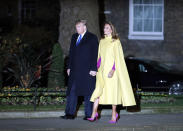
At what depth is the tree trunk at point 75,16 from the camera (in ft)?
54.4

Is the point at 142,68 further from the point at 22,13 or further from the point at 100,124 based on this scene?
the point at 22,13

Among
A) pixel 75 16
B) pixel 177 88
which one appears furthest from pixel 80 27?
pixel 75 16

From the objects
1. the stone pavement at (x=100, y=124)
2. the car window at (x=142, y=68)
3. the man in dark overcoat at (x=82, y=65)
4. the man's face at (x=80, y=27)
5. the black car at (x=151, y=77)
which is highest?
the man's face at (x=80, y=27)

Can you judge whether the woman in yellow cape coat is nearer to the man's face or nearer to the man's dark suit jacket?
the man's dark suit jacket

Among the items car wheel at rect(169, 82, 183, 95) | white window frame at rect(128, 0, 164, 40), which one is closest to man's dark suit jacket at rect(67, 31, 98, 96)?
car wheel at rect(169, 82, 183, 95)

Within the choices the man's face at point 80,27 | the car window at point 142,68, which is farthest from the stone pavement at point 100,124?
the car window at point 142,68

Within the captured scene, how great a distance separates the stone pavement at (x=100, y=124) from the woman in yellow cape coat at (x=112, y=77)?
49 centimetres

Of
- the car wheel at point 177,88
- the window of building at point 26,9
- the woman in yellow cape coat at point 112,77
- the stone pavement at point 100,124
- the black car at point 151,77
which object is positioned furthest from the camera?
the window of building at point 26,9

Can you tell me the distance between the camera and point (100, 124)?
9.84 meters

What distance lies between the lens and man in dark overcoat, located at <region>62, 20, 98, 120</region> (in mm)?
10047

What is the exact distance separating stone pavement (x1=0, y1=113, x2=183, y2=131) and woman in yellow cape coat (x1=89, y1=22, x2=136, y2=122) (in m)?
0.49

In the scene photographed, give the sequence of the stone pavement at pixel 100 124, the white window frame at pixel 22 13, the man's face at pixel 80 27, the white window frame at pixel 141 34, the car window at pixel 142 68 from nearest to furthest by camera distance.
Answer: the stone pavement at pixel 100 124, the man's face at pixel 80 27, the car window at pixel 142 68, the white window frame at pixel 141 34, the white window frame at pixel 22 13

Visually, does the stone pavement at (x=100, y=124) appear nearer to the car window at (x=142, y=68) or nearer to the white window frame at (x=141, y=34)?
the car window at (x=142, y=68)

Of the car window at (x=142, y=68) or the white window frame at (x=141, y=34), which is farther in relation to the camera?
the white window frame at (x=141, y=34)
